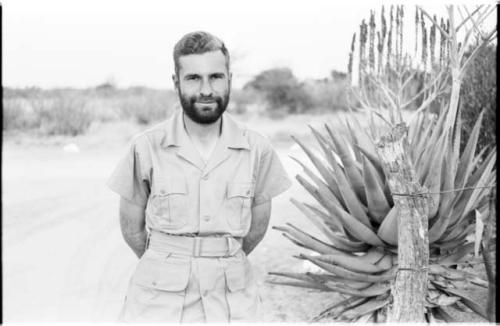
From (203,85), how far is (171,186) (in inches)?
17.1

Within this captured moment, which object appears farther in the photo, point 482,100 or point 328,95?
point 328,95

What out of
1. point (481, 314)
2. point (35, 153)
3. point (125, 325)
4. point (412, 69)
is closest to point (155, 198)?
point (125, 325)

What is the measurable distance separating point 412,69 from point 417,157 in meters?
0.88

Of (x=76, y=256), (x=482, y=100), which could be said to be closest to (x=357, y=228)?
(x=482, y=100)

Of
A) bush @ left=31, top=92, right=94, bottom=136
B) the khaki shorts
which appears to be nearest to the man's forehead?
the khaki shorts

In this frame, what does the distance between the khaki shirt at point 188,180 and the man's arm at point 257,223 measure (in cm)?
23

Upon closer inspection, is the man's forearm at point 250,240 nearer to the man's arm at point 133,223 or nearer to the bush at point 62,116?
the man's arm at point 133,223

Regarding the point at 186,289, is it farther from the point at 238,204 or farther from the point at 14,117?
the point at 14,117

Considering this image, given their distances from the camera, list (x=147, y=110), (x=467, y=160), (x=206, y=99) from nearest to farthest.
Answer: (x=206, y=99) → (x=467, y=160) → (x=147, y=110)

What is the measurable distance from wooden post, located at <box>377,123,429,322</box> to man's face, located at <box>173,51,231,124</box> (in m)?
1.03

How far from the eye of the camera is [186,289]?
2.67m

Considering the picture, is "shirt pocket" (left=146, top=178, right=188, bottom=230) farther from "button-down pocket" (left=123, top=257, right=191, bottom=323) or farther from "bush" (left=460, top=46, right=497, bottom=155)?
"bush" (left=460, top=46, right=497, bottom=155)

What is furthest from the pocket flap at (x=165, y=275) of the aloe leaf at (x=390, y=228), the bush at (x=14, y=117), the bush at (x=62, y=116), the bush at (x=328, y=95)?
the bush at (x=328, y=95)

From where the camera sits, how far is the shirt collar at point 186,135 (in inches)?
109
